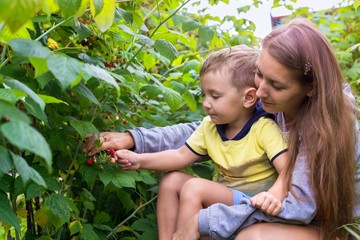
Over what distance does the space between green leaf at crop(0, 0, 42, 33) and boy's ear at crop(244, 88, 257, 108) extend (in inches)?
55.7

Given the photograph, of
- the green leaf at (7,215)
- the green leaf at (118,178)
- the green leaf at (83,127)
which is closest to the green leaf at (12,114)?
the green leaf at (7,215)

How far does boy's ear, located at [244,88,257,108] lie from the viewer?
7.85 ft

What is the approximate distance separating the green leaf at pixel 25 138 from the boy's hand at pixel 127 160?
133 cm

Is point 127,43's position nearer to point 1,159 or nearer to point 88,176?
point 88,176

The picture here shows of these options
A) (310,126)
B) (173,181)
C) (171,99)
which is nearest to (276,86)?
(310,126)

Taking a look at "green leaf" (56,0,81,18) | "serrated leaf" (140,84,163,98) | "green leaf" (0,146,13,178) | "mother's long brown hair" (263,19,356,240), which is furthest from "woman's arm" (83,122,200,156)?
"green leaf" (56,0,81,18)

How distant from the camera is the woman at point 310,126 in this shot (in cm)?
219

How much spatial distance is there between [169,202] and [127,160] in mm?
234

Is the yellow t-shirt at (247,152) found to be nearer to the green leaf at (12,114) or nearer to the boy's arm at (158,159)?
the boy's arm at (158,159)

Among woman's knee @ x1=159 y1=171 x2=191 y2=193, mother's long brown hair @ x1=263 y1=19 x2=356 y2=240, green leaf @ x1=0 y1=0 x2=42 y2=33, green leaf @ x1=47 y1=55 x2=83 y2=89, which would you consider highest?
green leaf @ x1=0 y1=0 x2=42 y2=33

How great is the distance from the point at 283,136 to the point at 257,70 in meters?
0.27

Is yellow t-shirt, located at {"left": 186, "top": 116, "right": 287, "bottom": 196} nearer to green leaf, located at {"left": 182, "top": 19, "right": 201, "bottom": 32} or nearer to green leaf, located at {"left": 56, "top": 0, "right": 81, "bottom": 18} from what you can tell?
green leaf, located at {"left": 182, "top": 19, "right": 201, "bottom": 32}

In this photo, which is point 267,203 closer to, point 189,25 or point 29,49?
point 189,25

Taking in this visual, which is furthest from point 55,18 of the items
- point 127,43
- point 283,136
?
point 283,136
